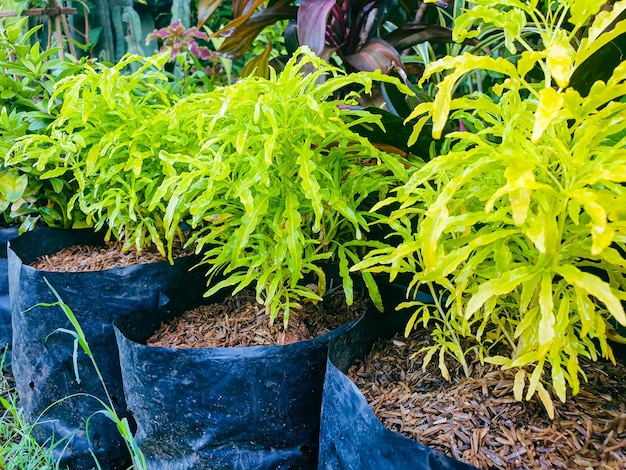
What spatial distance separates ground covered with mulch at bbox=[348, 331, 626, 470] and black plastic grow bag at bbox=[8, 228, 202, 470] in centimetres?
66

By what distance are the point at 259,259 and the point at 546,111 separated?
66 centimetres

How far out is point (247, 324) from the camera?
126cm

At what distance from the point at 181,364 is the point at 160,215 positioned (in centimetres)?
60

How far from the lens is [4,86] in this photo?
69.7 inches

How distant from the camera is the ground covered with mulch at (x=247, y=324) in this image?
3.96ft

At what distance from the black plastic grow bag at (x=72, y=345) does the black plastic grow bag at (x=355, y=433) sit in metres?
0.54

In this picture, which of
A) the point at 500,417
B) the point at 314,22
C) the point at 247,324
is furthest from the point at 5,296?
the point at 500,417

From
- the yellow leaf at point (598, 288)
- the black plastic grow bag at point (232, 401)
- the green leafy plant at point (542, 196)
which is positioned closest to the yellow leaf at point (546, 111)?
the green leafy plant at point (542, 196)

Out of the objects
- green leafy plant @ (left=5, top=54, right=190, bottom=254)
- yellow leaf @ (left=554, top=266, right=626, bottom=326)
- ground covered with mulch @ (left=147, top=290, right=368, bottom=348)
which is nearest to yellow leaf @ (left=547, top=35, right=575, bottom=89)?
yellow leaf @ (left=554, top=266, right=626, bottom=326)

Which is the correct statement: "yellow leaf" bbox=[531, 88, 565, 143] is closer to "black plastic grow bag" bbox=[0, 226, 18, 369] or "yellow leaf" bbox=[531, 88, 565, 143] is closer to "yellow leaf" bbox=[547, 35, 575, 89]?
"yellow leaf" bbox=[547, 35, 575, 89]

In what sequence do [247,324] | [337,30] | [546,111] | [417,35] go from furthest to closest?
[337,30] → [417,35] → [247,324] → [546,111]

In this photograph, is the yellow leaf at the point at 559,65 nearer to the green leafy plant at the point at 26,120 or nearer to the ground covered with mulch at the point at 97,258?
the ground covered with mulch at the point at 97,258

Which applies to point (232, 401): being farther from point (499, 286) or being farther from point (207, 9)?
point (207, 9)

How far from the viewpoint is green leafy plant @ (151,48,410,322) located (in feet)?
3.32
